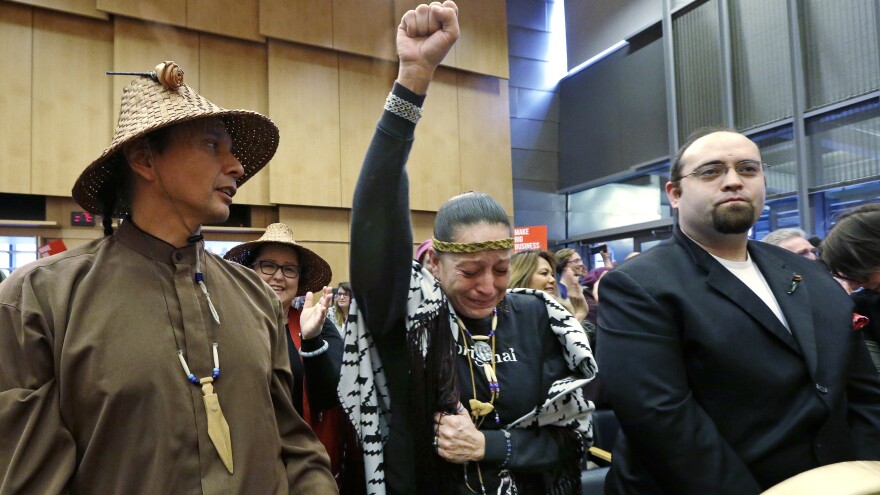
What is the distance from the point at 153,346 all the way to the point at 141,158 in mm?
375

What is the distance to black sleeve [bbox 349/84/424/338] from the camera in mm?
1089

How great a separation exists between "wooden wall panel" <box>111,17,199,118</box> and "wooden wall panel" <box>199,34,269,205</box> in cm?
10

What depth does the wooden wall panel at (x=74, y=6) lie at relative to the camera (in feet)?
17.2

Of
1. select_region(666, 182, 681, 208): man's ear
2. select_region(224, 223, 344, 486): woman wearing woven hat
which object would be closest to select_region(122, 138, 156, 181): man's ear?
select_region(224, 223, 344, 486): woman wearing woven hat

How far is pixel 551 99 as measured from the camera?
330 inches

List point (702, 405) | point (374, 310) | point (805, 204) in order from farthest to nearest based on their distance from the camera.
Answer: point (805, 204), point (702, 405), point (374, 310)

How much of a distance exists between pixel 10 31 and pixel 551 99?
6409mm

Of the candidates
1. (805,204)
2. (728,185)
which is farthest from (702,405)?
(805,204)

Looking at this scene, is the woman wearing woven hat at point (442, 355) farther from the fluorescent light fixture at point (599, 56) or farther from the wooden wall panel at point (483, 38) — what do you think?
the fluorescent light fixture at point (599, 56)

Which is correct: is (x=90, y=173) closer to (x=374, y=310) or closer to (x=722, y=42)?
(x=374, y=310)

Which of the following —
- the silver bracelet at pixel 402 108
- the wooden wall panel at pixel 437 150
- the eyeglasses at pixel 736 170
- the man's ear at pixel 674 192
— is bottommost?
the man's ear at pixel 674 192

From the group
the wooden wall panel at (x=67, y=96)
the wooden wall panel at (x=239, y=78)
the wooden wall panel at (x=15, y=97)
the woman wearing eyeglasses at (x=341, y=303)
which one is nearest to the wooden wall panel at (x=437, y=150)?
the wooden wall panel at (x=239, y=78)

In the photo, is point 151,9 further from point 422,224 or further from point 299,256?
point 299,256

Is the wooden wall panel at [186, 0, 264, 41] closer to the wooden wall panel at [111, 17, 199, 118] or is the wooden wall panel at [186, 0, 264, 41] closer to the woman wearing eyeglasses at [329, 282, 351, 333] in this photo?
the wooden wall panel at [111, 17, 199, 118]
